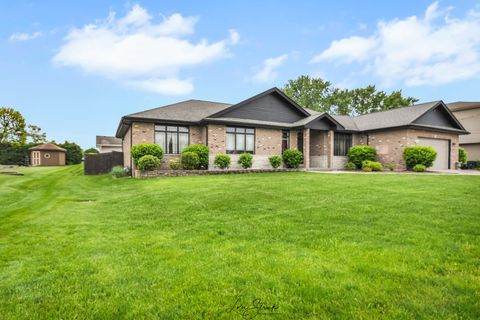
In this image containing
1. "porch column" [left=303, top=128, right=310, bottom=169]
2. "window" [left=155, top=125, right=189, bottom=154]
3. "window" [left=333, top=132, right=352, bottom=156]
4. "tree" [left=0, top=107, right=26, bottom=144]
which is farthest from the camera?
"tree" [left=0, top=107, right=26, bottom=144]

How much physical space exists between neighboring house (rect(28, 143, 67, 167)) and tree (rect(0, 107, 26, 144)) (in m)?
6.58

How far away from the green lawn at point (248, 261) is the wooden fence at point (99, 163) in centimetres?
1417

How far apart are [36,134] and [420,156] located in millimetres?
53685

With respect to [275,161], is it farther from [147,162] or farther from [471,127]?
[471,127]

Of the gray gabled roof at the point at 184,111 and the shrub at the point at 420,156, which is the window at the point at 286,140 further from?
the shrub at the point at 420,156

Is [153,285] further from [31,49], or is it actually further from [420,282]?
[31,49]

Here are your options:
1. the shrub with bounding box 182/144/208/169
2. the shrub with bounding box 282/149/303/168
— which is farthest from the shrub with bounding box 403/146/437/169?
the shrub with bounding box 182/144/208/169

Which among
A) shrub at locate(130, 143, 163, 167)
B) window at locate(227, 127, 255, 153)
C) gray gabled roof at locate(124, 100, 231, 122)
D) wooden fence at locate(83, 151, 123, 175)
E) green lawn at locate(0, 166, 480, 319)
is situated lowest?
green lawn at locate(0, 166, 480, 319)

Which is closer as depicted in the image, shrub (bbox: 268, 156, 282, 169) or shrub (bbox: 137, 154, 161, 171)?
shrub (bbox: 137, 154, 161, 171)

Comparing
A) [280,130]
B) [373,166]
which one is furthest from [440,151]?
[280,130]

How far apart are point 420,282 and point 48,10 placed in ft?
71.3

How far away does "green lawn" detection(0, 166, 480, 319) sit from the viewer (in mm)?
2760

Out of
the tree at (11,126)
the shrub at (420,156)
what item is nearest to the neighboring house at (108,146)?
the tree at (11,126)

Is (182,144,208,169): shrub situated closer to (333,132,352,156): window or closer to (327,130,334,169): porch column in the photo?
(327,130,334,169): porch column
